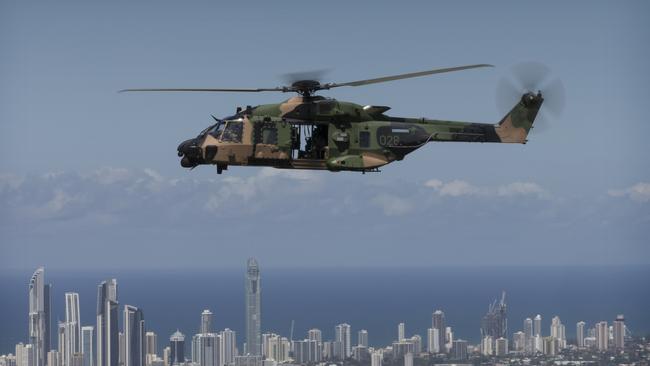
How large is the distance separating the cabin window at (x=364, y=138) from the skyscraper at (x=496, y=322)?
158ft

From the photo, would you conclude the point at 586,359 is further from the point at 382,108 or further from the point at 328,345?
the point at 382,108

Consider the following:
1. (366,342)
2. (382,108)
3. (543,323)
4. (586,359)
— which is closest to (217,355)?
(366,342)

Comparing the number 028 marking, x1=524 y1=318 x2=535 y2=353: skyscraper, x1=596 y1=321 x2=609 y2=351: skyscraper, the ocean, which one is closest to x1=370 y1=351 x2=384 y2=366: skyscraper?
the ocean

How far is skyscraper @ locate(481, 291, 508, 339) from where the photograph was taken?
61000mm

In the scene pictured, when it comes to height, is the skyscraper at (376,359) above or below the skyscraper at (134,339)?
below

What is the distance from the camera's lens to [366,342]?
5591 cm

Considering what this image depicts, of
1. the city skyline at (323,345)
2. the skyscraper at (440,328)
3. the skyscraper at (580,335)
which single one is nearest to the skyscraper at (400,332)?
the skyscraper at (440,328)

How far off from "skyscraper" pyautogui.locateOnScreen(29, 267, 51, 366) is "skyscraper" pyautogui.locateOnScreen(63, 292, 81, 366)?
981 millimetres

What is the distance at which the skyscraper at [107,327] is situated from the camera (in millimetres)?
52469

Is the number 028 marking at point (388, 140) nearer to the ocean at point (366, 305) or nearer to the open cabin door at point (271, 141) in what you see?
the open cabin door at point (271, 141)

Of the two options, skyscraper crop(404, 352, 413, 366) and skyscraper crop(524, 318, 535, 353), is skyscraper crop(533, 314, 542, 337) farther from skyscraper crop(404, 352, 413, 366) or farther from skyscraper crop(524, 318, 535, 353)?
skyscraper crop(404, 352, 413, 366)

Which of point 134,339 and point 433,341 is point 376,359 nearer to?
point 433,341

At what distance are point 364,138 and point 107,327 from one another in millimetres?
47196

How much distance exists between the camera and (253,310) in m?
77.0
